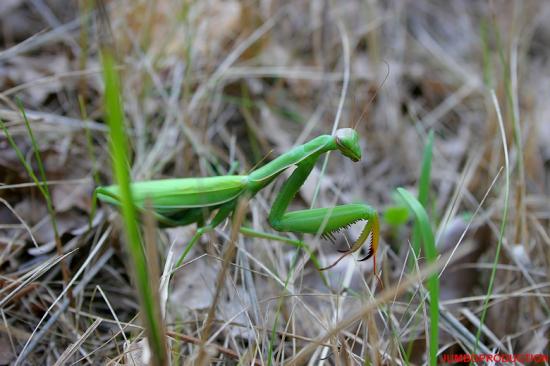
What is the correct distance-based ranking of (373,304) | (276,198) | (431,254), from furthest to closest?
(276,198), (431,254), (373,304)

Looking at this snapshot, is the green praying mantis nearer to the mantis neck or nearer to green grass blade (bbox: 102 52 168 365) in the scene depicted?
the mantis neck

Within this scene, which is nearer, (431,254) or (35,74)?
(431,254)

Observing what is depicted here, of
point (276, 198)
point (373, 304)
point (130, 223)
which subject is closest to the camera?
point (130, 223)

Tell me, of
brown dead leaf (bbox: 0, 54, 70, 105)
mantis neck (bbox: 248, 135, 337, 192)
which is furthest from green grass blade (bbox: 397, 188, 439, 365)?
brown dead leaf (bbox: 0, 54, 70, 105)

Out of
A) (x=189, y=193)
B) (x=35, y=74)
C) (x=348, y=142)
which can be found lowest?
(x=189, y=193)

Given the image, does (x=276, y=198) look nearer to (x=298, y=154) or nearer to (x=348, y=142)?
(x=298, y=154)

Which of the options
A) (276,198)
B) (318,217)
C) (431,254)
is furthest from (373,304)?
(276,198)

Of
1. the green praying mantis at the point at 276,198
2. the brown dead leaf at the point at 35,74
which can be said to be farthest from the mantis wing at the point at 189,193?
the brown dead leaf at the point at 35,74

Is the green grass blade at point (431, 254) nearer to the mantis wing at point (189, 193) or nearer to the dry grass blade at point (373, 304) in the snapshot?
the dry grass blade at point (373, 304)
